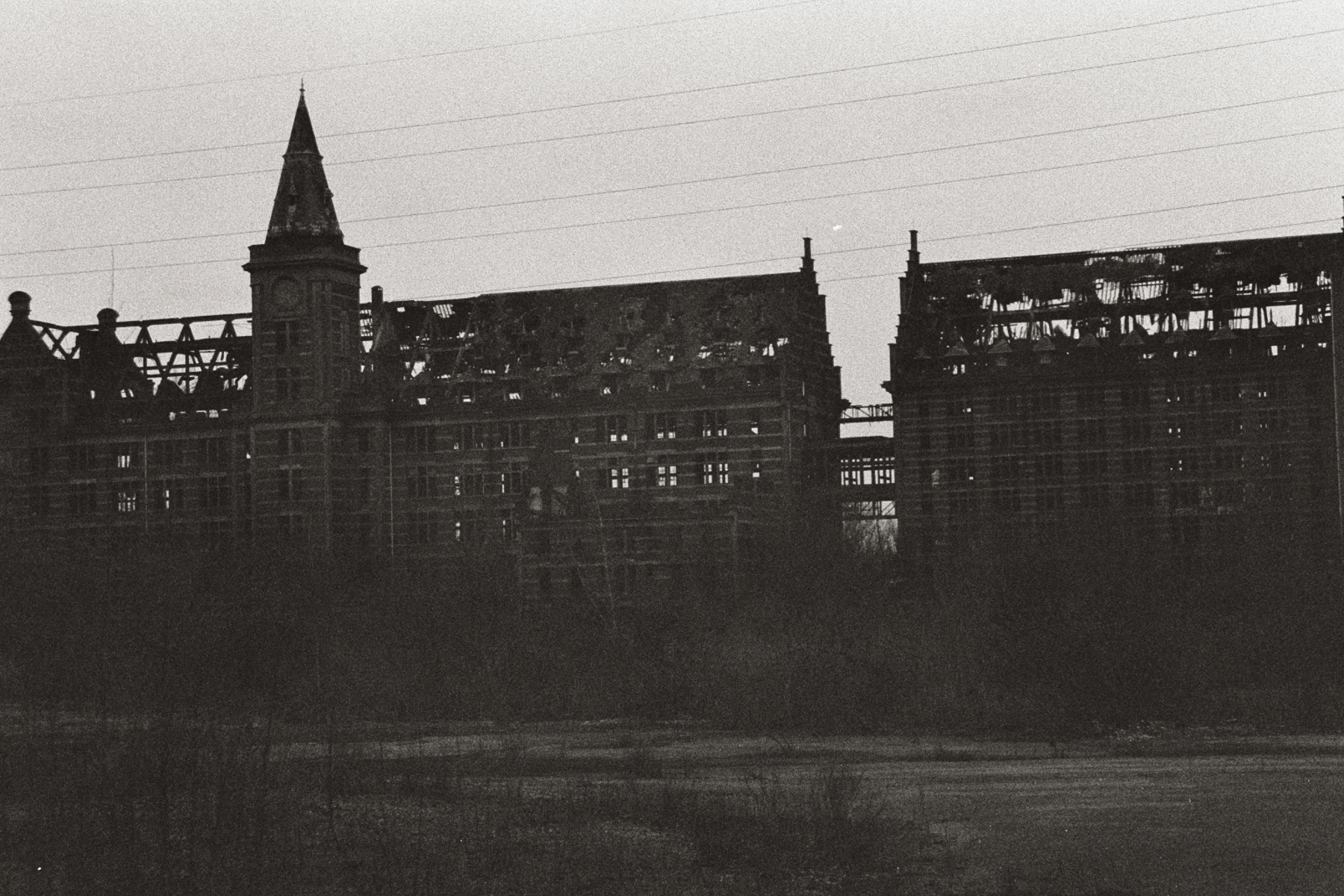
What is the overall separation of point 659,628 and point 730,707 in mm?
10310

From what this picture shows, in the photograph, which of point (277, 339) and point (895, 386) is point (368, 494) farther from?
point (895, 386)

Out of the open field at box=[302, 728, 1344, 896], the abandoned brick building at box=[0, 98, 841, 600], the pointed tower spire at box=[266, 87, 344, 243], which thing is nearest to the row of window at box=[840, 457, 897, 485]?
the abandoned brick building at box=[0, 98, 841, 600]

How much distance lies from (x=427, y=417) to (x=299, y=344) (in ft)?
23.9

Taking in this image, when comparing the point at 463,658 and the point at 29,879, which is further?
the point at 463,658

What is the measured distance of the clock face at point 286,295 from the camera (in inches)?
4119

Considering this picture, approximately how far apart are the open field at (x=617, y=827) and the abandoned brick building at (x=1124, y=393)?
194ft

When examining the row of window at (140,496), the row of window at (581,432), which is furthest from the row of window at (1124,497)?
the row of window at (140,496)

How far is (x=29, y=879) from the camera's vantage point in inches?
916

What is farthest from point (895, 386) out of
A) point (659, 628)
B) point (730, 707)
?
point (730, 707)

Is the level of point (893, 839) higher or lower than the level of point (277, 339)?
lower

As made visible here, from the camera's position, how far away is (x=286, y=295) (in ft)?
344

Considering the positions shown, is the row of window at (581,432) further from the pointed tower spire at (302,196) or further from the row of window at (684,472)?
the pointed tower spire at (302,196)

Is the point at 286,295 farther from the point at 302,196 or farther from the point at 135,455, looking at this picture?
the point at 135,455

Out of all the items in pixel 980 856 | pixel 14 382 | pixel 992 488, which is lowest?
pixel 980 856
